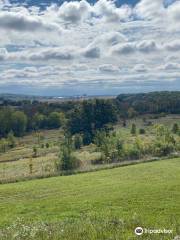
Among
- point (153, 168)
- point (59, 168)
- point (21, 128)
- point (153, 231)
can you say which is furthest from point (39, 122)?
point (153, 231)

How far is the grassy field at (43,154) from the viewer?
2553 inches

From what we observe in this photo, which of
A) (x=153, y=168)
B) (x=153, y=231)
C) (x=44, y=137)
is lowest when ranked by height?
(x=44, y=137)

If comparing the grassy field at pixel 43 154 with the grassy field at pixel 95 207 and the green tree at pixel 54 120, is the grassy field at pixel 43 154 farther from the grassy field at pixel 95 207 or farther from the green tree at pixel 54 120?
the grassy field at pixel 95 207

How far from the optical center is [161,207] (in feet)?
78.6

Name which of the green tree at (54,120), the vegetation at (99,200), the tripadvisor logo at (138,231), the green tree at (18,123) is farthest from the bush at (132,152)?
the green tree at (54,120)

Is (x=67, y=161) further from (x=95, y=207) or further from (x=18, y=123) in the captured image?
(x=18, y=123)

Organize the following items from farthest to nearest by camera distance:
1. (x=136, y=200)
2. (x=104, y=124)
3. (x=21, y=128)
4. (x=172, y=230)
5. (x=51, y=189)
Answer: (x=21, y=128) < (x=104, y=124) < (x=51, y=189) < (x=136, y=200) < (x=172, y=230)

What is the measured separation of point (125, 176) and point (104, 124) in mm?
87014

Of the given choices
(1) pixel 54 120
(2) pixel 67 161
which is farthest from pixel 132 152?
(1) pixel 54 120

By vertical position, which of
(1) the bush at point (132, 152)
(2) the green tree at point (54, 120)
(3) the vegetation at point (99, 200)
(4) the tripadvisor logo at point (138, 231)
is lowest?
(2) the green tree at point (54, 120)

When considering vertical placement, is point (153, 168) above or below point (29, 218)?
below

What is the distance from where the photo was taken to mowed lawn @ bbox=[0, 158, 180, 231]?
22.5 m

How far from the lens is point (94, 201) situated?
27.5 m

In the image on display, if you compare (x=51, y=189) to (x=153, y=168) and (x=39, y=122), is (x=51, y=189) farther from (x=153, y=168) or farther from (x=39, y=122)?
(x=39, y=122)
